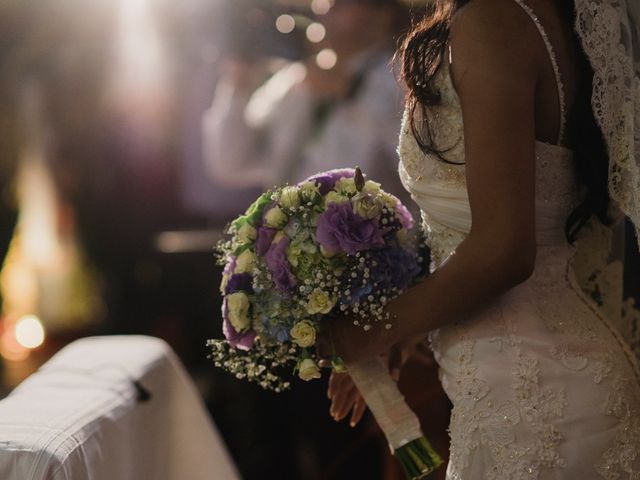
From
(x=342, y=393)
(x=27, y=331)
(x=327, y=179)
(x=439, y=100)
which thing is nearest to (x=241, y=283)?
(x=327, y=179)

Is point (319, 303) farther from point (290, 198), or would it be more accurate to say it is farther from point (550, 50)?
point (550, 50)

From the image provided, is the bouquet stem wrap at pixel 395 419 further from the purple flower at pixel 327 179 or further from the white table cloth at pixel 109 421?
the white table cloth at pixel 109 421

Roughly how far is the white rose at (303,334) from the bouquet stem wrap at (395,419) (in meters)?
0.15

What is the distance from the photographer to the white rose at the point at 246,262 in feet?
6.18

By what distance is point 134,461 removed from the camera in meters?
2.21

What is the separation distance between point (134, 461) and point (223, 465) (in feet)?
1.53

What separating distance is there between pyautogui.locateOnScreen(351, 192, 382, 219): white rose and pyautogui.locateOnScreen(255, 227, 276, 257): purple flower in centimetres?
18

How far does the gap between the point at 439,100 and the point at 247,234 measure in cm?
45

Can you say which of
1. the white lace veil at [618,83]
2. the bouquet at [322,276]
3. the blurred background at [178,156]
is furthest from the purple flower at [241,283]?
the blurred background at [178,156]

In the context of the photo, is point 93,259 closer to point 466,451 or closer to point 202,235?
point 202,235

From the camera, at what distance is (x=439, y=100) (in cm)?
178

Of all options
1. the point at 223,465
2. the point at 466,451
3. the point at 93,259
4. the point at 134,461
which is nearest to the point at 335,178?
the point at 466,451

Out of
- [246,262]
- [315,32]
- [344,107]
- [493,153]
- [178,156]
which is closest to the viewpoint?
[493,153]

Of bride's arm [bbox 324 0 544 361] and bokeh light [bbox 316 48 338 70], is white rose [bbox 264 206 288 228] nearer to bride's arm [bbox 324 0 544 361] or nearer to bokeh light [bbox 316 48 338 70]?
bride's arm [bbox 324 0 544 361]
